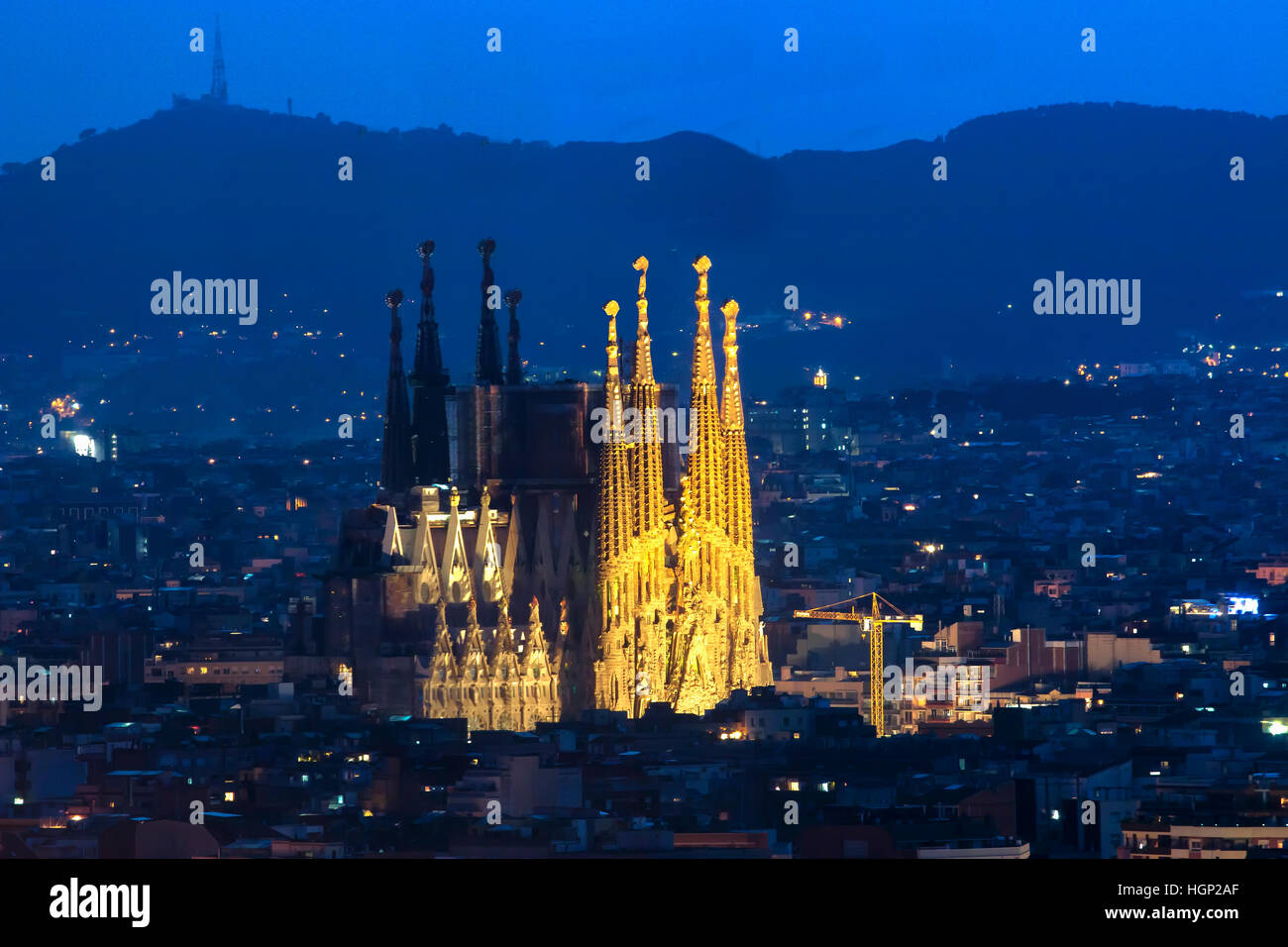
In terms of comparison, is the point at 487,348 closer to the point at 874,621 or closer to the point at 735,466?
the point at 735,466

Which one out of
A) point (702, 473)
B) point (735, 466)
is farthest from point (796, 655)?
point (702, 473)

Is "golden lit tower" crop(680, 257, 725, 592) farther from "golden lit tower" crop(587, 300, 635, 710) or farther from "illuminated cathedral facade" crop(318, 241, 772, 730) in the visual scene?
"golden lit tower" crop(587, 300, 635, 710)

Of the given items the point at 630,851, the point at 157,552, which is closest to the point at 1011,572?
the point at 157,552

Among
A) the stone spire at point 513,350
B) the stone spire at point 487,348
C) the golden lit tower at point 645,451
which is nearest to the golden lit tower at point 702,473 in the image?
the golden lit tower at point 645,451

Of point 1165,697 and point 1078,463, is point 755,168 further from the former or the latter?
point 1165,697

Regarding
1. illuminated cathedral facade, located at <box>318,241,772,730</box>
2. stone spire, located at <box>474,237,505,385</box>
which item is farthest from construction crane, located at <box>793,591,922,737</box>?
stone spire, located at <box>474,237,505,385</box>

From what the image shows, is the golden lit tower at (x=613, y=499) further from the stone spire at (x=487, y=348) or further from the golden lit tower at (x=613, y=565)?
the stone spire at (x=487, y=348)
